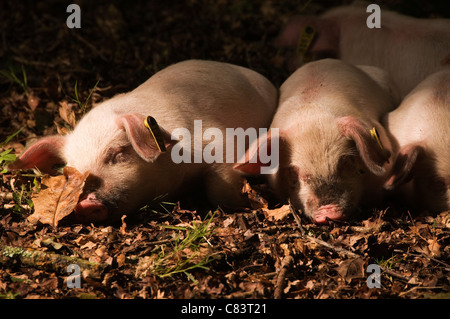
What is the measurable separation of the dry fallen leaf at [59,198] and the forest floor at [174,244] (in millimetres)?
83

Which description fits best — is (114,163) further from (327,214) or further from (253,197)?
(327,214)

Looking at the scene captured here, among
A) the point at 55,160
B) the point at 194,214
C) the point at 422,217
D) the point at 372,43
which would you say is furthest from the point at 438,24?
the point at 55,160

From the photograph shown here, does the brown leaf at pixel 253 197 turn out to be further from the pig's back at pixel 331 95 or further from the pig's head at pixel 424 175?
the pig's head at pixel 424 175

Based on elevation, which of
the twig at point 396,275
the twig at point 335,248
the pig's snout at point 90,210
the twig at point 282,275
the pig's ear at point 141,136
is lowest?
the twig at point 396,275

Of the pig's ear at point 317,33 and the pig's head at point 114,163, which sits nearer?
the pig's head at point 114,163

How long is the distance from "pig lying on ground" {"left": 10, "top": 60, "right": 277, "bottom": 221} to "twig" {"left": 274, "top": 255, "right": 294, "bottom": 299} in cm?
106

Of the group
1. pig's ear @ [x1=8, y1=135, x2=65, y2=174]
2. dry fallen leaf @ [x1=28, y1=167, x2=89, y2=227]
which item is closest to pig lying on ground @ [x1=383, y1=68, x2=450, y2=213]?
dry fallen leaf @ [x1=28, y1=167, x2=89, y2=227]

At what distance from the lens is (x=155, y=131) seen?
4199mm

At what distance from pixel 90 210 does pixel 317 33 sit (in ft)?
11.8

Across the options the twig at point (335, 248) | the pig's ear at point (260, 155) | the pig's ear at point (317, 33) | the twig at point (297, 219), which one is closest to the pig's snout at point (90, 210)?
the pig's ear at point (260, 155)

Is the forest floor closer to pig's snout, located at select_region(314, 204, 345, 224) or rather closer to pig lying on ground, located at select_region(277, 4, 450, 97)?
pig's snout, located at select_region(314, 204, 345, 224)

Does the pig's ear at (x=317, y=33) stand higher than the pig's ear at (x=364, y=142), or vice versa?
the pig's ear at (x=317, y=33)

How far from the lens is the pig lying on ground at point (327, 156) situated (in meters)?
4.39

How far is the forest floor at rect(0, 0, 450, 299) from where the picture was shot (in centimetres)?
364
